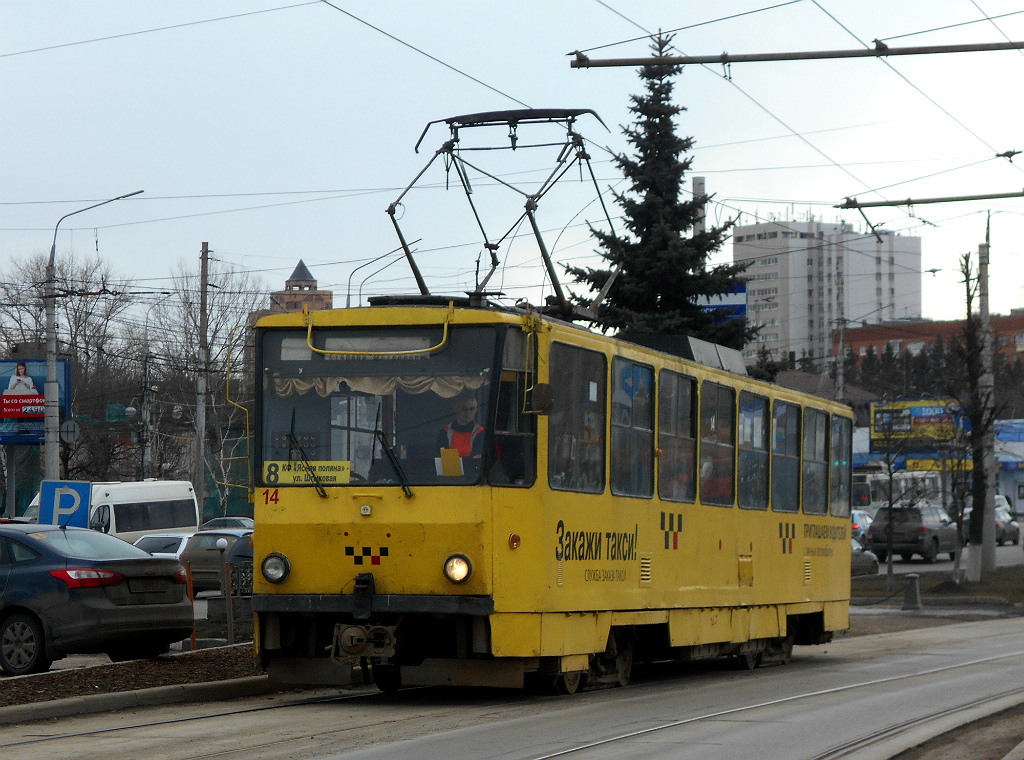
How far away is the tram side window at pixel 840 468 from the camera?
18.4 meters

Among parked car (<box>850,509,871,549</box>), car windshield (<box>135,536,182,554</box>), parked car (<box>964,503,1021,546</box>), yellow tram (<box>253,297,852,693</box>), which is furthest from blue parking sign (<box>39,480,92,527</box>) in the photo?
parked car (<box>964,503,1021,546</box>)

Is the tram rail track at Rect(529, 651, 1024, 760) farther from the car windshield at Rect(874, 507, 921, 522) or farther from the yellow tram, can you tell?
the car windshield at Rect(874, 507, 921, 522)

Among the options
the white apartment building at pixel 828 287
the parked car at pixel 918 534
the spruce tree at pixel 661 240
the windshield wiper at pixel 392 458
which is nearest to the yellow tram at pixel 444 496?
the windshield wiper at pixel 392 458

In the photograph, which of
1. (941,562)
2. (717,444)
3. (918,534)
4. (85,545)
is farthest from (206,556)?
(941,562)

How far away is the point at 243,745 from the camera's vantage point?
28.8 ft

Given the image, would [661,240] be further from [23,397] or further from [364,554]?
[23,397]

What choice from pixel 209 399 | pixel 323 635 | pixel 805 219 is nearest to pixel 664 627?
pixel 323 635

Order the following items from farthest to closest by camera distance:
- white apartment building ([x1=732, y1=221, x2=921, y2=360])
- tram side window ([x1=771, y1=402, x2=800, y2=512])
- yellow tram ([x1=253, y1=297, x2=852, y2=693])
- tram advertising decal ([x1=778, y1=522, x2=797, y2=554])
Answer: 1. white apartment building ([x1=732, y1=221, x2=921, y2=360])
2. tram advertising decal ([x1=778, y1=522, x2=797, y2=554])
3. tram side window ([x1=771, y1=402, x2=800, y2=512])
4. yellow tram ([x1=253, y1=297, x2=852, y2=693])

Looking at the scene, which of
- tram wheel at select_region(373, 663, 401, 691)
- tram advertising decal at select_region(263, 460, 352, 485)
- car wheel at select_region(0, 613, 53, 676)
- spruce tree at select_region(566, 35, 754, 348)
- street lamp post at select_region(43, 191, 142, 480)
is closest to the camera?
tram advertising decal at select_region(263, 460, 352, 485)

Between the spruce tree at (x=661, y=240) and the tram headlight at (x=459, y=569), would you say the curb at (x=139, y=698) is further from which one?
the spruce tree at (x=661, y=240)

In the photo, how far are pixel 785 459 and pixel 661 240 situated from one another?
13.5 meters

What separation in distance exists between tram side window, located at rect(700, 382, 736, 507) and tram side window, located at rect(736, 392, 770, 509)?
0.26 metres

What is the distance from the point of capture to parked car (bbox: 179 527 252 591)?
30.4m

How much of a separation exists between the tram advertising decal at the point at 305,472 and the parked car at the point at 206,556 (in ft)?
62.6
